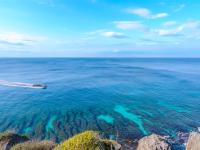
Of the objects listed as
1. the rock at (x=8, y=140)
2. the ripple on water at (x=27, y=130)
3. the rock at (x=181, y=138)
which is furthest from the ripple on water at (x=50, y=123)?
the rock at (x=181, y=138)

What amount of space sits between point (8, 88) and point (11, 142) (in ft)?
164

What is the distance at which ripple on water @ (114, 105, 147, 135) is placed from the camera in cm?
3438

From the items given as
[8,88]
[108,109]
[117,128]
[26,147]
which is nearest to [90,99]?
[108,109]

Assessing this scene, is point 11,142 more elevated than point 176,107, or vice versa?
point 11,142

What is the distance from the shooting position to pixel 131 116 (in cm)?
3959

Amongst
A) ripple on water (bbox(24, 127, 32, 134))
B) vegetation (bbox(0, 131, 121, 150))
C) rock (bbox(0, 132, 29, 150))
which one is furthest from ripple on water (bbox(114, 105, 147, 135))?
rock (bbox(0, 132, 29, 150))

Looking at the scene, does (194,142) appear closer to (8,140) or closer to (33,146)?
(33,146)

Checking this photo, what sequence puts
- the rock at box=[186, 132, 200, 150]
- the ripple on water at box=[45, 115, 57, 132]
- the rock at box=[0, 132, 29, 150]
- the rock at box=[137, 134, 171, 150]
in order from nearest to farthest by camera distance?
the rock at box=[186, 132, 200, 150], the rock at box=[137, 134, 171, 150], the rock at box=[0, 132, 29, 150], the ripple on water at box=[45, 115, 57, 132]

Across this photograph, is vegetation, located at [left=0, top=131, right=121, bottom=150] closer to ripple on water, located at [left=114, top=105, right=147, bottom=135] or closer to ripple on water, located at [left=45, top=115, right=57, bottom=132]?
ripple on water, located at [left=45, top=115, right=57, bottom=132]

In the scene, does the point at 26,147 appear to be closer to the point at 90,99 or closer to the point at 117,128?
the point at 117,128

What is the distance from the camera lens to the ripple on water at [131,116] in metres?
34.4

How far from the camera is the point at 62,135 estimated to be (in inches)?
1201

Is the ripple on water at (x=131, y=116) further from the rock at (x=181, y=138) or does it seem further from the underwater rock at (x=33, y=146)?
the underwater rock at (x=33, y=146)

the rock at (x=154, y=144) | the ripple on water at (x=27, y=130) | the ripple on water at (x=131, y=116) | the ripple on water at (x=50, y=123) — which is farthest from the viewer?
the ripple on water at (x=131, y=116)
